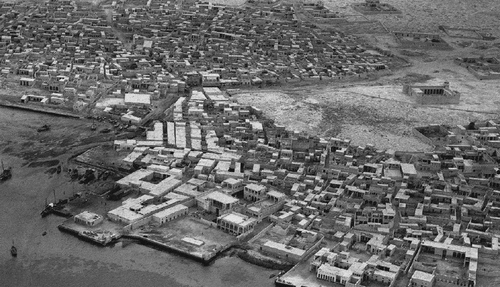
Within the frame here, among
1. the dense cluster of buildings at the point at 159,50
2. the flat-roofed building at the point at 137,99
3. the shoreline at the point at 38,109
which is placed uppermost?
the dense cluster of buildings at the point at 159,50

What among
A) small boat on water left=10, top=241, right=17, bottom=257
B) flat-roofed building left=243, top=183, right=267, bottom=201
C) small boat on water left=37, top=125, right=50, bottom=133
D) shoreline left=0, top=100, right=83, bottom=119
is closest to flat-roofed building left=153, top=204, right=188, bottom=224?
flat-roofed building left=243, top=183, right=267, bottom=201

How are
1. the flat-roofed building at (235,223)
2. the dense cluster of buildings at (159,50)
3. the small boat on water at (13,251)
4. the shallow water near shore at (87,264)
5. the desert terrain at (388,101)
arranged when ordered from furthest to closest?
the dense cluster of buildings at (159,50) < the desert terrain at (388,101) < the flat-roofed building at (235,223) < the small boat on water at (13,251) < the shallow water near shore at (87,264)

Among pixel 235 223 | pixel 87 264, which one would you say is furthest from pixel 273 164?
pixel 87 264

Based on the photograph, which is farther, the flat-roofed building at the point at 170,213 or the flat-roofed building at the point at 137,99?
the flat-roofed building at the point at 137,99

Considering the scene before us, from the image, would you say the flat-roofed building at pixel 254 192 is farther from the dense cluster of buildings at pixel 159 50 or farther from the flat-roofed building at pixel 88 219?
the dense cluster of buildings at pixel 159 50

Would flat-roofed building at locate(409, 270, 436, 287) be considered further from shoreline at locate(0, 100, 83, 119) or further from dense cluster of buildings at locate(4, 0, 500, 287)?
shoreline at locate(0, 100, 83, 119)

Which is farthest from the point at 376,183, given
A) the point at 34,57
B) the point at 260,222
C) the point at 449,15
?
the point at 449,15


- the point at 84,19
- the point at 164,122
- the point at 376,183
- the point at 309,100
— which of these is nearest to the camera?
the point at 376,183

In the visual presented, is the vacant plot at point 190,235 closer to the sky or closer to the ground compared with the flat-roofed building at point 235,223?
closer to the ground

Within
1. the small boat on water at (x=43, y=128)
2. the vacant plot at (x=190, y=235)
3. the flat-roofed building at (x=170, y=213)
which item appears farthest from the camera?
the small boat on water at (x=43, y=128)

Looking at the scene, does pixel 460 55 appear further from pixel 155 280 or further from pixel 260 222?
pixel 155 280

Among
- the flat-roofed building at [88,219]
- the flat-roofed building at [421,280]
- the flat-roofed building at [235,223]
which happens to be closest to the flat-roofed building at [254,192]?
the flat-roofed building at [235,223]
